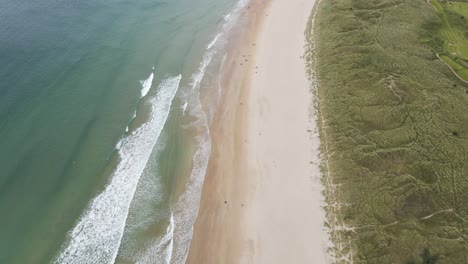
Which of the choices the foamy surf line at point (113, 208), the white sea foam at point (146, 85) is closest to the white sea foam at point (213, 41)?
the white sea foam at point (146, 85)

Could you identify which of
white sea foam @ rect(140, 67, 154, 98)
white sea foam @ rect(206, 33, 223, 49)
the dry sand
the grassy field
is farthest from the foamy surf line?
the grassy field

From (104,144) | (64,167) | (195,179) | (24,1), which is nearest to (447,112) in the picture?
(195,179)

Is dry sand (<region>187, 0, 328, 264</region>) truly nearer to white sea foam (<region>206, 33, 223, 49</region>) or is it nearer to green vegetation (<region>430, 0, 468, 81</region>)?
white sea foam (<region>206, 33, 223, 49</region>)

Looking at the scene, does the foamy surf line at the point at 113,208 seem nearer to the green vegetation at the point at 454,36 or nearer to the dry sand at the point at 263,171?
the dry sand at the point at 263,171

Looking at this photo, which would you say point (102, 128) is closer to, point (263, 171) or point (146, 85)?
point (146, 85)

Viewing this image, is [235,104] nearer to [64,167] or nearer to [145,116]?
[145,116]

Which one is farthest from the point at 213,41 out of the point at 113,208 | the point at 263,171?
the point at 113,208

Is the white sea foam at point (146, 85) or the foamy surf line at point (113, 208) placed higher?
the white sea foam at point (146, 85)
